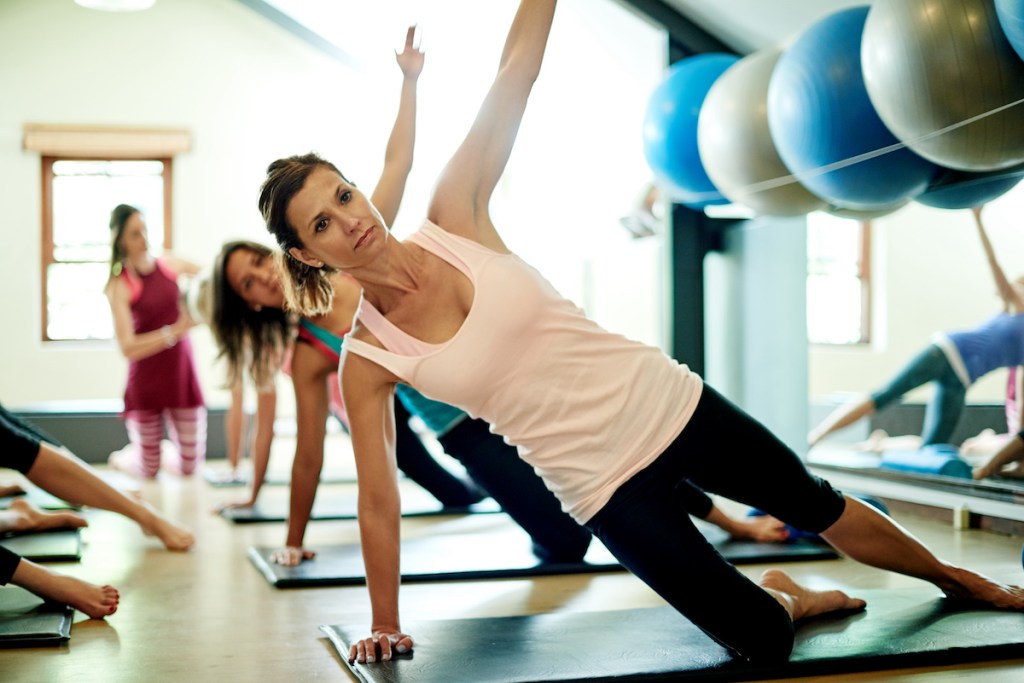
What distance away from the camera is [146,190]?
7.60 metres

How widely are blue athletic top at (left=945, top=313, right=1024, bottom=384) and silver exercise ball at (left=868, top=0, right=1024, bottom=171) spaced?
84cm

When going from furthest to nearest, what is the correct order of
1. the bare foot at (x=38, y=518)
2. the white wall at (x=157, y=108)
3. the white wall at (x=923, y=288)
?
the white wall at (x=157, y=108) → the bare foot at (x=38, y=518) → the white wall at (x=923, y=288)

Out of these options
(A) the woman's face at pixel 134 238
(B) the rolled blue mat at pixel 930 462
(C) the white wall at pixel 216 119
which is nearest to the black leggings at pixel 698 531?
(B) the rolled blue mat at pixel 930 462

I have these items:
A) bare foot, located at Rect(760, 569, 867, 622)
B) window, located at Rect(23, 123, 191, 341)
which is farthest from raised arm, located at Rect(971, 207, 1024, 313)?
window, located at Rect(23, 123, 191, 341)

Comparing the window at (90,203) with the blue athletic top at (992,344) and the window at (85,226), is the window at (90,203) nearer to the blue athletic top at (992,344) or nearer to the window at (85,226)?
the window at (85,226)

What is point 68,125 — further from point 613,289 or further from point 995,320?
point 995,320

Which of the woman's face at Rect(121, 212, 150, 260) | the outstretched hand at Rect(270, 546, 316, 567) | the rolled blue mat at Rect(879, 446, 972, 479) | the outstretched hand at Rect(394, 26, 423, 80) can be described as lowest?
the outstretched hand at Rect(270, 546, 316, 567)

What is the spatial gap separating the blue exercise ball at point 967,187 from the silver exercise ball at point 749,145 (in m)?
0.45

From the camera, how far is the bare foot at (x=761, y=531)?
3.10 metres

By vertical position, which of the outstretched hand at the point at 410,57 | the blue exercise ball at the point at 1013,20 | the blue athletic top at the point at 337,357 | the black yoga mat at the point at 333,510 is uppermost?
the blue exercise ball at the point at 1013,20

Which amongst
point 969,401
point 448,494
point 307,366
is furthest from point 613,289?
point 307,366

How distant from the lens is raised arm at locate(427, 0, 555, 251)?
6.35ft

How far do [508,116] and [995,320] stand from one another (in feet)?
6.90

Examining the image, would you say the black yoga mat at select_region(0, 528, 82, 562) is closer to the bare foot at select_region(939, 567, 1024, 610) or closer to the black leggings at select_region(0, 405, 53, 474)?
the black leggings at select_region(0, 405, 53, 474)
